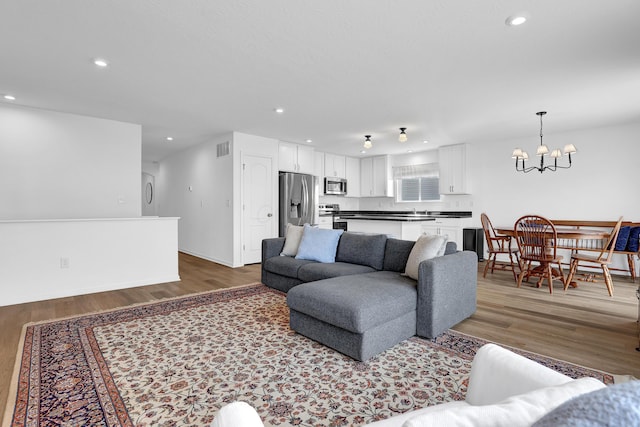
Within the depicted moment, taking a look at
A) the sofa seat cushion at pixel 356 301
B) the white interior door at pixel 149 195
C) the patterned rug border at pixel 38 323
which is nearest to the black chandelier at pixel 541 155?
the sofa seat cushion at pixel 356 301

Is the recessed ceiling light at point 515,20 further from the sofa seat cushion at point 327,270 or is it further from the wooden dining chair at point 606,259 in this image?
the wooden dining chair at point 606,259

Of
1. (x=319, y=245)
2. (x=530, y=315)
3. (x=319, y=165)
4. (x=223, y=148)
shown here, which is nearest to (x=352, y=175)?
(x=319, y=165)

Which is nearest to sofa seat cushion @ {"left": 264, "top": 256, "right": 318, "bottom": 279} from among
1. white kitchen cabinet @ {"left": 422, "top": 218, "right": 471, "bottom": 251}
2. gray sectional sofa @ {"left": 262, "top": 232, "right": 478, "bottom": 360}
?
gray sectional sofa @ {"left": 262, "top": 232, "right": 478, "bottom": 360}

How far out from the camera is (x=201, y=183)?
21.7ft

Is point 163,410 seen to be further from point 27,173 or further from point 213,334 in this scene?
point 27,173

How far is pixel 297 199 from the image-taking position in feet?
21.1

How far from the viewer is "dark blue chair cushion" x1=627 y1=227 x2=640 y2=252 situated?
440 cm

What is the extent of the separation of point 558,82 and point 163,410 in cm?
438

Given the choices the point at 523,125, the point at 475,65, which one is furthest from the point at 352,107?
the point at 523,125

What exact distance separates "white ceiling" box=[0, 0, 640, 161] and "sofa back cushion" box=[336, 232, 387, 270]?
165 cm

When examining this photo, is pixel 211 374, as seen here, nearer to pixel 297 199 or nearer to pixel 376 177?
pixel 297 199

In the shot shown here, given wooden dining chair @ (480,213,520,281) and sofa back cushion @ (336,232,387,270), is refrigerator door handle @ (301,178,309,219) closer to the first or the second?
sofa back cushion @ (336,232,387,270)

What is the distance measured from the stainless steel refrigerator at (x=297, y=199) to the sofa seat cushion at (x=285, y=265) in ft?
7.36

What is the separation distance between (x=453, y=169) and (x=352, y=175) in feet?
8.39
